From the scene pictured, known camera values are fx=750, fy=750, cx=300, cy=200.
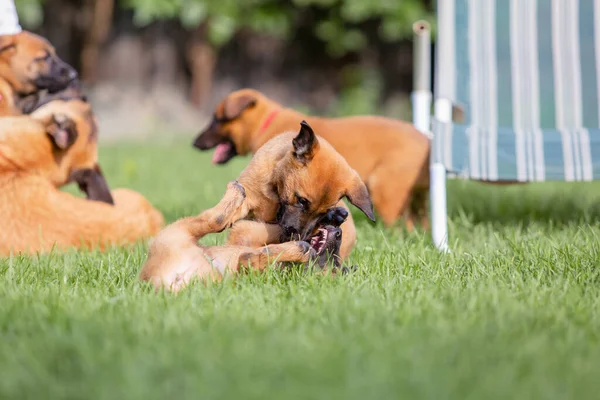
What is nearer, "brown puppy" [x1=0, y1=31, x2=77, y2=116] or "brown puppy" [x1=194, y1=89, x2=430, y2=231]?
"brown puppy" [x1=194, y1=89, x2=430, y2=231]

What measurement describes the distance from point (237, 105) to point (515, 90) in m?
1.81

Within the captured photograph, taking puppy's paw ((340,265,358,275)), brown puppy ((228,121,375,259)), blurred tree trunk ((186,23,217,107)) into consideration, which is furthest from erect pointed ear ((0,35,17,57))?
blurred tree trunk ((186,23,217,107))

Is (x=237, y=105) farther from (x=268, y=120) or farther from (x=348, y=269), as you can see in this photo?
(x=348, y=269)

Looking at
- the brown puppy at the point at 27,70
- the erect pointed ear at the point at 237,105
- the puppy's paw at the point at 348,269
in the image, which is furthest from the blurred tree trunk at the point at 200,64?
the puppy's paw at the point at 348,269

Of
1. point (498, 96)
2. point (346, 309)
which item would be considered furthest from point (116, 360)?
point (498, 96)

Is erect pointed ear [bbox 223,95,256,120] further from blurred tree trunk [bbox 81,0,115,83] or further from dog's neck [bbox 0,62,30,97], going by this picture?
blurred tree trunk [bbox 81,0,115,83]

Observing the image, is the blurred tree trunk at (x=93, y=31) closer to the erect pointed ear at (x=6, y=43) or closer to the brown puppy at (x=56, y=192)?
the erect pointed ear at (x=6, y=43)

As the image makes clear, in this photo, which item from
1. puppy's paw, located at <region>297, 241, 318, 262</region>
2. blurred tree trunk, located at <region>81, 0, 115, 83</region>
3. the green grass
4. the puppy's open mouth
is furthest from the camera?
blurred tree trunk, located at <region>81, 0, 115, 83</region>

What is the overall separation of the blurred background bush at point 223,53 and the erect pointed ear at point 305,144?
8.96 m

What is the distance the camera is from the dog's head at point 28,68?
4.51 meters

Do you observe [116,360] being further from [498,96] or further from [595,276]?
[498,96]

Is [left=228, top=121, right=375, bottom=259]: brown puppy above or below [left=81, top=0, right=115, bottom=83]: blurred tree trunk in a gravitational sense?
below

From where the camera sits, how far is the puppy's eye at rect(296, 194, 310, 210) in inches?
125

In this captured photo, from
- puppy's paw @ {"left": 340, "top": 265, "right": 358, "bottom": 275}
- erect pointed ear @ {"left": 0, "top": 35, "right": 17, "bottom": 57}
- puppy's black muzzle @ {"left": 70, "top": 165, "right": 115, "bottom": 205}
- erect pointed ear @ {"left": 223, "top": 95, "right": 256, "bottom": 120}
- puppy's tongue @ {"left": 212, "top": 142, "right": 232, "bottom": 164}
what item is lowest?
puppy's paw @ {"left": 340, "top": 265, "right": 358, "bottom": 275}
